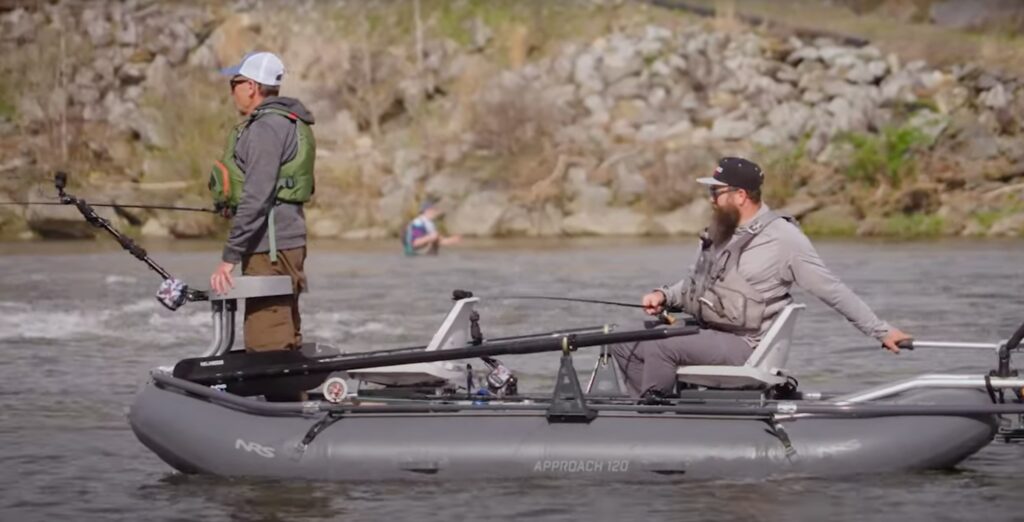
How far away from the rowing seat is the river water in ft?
1.49

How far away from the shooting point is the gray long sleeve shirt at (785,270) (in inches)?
366

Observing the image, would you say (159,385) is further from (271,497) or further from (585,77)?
(585,77)

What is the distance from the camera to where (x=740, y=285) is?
933 centimetres

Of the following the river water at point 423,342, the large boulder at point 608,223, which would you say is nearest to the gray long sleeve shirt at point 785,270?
the river water at point 423,342

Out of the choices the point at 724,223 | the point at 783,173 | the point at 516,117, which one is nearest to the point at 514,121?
the point at 516,117

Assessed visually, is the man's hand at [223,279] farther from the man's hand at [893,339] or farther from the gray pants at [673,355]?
the man's hand at [893,339]

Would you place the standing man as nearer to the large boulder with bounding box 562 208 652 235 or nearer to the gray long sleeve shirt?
the gray long sleeve shirt

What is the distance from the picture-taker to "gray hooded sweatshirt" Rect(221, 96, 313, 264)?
9.24 meters

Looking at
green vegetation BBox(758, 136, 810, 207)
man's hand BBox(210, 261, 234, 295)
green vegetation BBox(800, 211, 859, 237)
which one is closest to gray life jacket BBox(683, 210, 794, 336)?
man's hand BBox(210, 261, 234, 295)

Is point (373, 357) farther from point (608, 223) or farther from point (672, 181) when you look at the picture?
point (672, 181)

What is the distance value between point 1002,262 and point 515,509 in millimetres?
17931

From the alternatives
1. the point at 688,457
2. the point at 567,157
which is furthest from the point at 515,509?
the point at 567,157

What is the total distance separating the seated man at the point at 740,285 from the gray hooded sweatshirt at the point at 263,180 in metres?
1.72

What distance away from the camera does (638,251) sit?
29281 mm
